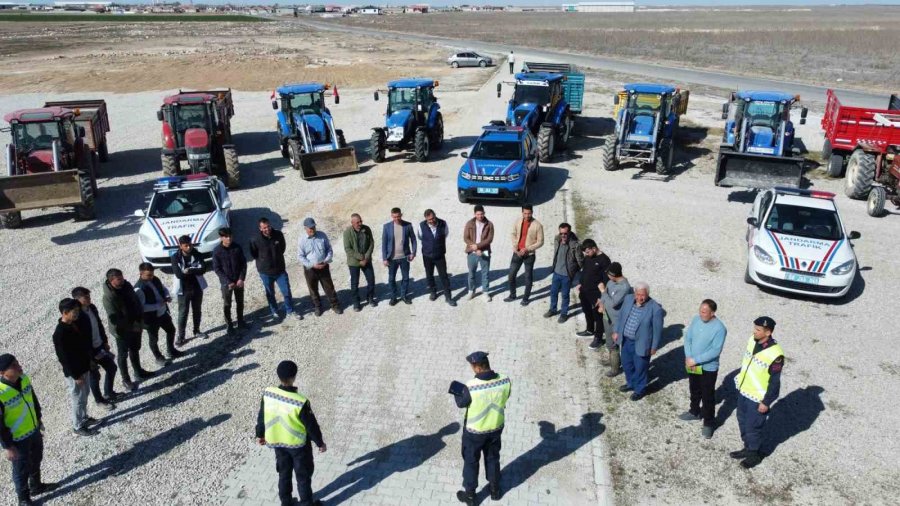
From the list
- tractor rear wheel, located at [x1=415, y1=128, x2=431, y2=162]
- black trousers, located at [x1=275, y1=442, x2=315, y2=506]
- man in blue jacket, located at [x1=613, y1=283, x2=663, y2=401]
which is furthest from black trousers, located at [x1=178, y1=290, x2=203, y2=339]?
tractor rear wheel, located at [x1=415, y1=128, x2=431, y2=162]

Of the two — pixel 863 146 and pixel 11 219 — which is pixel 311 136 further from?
pixel 863 146

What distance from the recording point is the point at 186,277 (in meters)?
8.89

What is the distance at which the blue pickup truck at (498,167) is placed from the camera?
14.7 metres

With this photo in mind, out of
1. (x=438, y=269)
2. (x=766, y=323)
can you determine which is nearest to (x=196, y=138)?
(x=438, y=269)

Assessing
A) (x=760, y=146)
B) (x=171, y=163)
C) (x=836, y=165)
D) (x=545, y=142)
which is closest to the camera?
(x=171, y=163)

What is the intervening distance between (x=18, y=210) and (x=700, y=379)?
47.4ft

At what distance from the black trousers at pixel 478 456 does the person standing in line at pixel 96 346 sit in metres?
4.51

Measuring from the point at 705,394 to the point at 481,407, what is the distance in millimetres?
3021

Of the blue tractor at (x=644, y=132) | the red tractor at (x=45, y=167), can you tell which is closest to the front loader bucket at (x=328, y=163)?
the red tractor at (x=45, y=167)

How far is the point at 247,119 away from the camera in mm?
27125

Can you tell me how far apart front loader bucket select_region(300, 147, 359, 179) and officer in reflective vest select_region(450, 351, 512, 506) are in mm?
12984

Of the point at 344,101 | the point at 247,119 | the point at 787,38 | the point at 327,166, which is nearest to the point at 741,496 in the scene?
the point at 327,166

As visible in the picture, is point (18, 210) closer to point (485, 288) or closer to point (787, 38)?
point (485, 288)

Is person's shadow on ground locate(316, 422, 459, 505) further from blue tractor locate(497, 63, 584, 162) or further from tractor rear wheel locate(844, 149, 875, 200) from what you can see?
tractor rear wheel locate(844, 149, 875, 200)
